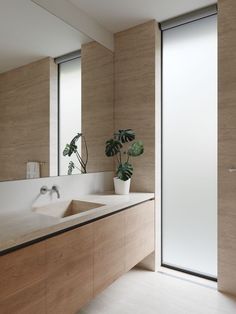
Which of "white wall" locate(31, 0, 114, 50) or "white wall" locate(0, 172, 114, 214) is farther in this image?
"white wall" locate(31, 0, 114, 50)

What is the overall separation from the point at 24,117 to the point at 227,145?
1638 millimetres

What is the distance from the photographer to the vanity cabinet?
3.46 feet

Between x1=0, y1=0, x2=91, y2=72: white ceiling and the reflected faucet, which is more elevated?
x1=0, y1=0, x2=91, y2=72: white ceiling

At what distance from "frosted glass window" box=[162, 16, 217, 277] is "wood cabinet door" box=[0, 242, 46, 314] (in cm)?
149

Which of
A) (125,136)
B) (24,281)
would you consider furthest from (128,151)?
(24,281)

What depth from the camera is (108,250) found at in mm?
1634

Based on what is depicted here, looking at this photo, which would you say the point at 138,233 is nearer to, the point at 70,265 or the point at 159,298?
the point at 159,298

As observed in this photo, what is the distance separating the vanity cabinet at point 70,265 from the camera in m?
1.05

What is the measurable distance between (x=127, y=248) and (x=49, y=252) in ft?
2.66

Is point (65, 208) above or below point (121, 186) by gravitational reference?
below

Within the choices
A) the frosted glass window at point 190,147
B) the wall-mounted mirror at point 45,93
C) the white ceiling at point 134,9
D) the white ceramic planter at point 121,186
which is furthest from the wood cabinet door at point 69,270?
the white ceiling at point 134,9

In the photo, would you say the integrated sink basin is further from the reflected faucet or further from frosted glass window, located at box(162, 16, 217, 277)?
frosted glass window, located at box(162, 16, 217, 277)

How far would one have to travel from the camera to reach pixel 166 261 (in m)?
2.36

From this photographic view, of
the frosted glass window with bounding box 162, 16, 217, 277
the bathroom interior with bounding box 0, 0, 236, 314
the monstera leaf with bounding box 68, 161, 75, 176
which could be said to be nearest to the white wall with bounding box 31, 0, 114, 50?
the bathroom interior with bounding box 0, 0, 236, 314
